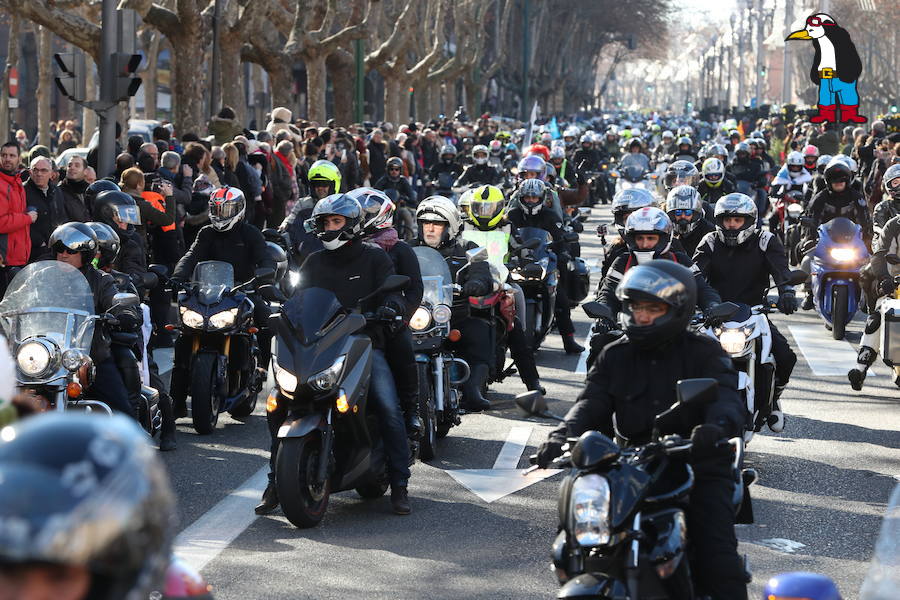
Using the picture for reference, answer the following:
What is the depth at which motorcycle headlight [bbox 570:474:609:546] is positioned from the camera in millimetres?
4836

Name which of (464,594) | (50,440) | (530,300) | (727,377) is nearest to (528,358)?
(530,300)

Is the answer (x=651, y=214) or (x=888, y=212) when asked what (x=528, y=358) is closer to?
(x=651, y=214)

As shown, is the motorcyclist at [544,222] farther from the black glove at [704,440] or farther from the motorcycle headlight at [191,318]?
the black glove at [704,440]

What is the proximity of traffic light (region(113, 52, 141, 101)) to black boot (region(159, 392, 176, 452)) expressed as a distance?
7515 millimetres

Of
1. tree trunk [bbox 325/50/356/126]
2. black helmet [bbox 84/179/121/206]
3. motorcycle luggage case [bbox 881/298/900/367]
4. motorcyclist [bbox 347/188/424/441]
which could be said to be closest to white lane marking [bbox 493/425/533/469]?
motorcyclist [bbox 347/188/424/441]

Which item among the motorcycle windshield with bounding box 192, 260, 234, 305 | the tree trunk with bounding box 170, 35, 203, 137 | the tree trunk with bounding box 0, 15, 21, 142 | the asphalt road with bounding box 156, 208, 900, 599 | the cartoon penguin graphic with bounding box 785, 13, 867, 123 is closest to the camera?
the asphalt road with bounding box 156, 208, 900, 599

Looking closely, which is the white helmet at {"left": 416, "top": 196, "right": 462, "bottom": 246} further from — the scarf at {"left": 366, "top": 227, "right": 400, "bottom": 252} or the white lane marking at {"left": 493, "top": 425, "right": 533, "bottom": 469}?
the white lane marking at {"left": 493, "top": 425, "right": 533, "bottom": 469}

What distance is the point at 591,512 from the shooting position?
486 cm

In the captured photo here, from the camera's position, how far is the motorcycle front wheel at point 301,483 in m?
7.48

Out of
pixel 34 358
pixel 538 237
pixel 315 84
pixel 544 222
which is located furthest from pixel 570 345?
pixel 315 84

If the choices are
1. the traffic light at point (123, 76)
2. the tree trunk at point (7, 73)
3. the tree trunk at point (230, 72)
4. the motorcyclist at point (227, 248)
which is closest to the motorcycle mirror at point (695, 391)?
the motorcyclist at point (227, 248)

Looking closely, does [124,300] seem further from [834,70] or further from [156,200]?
[834,70]

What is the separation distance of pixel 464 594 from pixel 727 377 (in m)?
1.58

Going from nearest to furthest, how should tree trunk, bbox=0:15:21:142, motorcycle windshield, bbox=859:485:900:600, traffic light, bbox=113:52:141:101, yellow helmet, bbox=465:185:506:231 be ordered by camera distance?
motorcycle windshield, bbox=859:485:900:600, yellow helmet, bbox=465:185:506:231, traffic light, bbox=113:52:141:101, tree trunk, bbox=0:15:21:142
